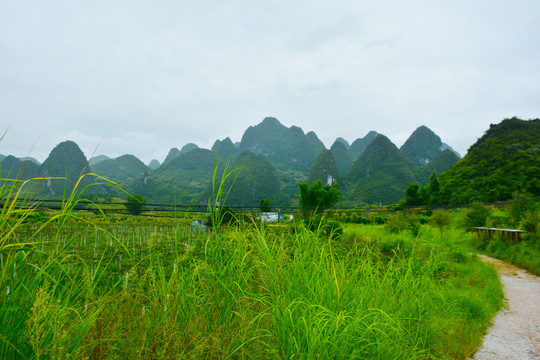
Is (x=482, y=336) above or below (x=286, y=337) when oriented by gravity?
below

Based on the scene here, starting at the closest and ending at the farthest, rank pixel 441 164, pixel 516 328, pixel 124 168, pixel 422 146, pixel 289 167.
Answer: pixel 516 328, pixel 441 164, pixel 422 146, pixel 124 168, pixel 289 167

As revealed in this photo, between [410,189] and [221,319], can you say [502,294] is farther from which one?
[410,189]

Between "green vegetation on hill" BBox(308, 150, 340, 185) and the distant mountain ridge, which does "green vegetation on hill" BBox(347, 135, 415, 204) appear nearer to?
the distant mountain ridge

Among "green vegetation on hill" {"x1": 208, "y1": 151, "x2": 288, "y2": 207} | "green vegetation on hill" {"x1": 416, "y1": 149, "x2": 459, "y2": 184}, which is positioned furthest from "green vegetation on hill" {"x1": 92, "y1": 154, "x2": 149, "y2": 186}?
"green vegetation on hill" {"x1": 416, "y1": 149, "x2": 459, "y2": 184}

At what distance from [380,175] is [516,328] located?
77231 mm

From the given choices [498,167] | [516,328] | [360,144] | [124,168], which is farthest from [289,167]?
[516,328]

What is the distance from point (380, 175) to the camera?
75.0 meters

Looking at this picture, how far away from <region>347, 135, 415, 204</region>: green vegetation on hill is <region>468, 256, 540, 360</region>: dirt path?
6507 cm

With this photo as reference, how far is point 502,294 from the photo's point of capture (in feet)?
12.5

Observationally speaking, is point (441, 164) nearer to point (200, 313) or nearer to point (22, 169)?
point (200, 313)

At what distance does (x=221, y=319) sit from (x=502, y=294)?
4.23 metres

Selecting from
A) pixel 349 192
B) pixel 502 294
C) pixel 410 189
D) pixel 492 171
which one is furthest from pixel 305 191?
pixel 349 192

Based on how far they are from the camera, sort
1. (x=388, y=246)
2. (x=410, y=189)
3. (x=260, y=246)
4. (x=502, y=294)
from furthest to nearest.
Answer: (x=410, y=189) < (x=388, y=246) < (x=502, y=294) < (x=260, y=246)

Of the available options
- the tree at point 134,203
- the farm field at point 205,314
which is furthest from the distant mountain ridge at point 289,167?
the farm field at point 205,314
